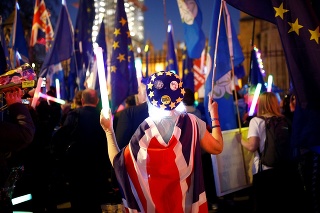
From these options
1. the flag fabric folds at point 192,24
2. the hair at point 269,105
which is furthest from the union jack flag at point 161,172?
the flag fabric folds at point 192,24

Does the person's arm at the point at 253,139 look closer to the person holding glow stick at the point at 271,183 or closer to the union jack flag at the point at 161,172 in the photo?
the person holding glow stick at the point at 271,183

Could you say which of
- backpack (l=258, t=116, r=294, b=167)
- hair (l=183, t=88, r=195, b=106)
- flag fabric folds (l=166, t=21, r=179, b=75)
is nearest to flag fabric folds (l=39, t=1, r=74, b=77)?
flag fabric folds (l=166, t=21, r=179, b=75)

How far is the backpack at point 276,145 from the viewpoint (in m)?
4.53

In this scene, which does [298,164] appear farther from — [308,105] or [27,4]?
[27,4]

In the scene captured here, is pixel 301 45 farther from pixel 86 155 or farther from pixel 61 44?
pixel 61 44

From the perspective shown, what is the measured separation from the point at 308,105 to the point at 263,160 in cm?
158

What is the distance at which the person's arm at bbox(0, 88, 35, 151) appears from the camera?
8.74 feet

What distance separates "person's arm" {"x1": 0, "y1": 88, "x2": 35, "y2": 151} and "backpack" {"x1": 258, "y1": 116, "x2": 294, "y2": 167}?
293 centimetres

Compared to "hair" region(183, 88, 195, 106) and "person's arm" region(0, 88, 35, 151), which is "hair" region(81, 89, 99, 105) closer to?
"hair" region(183, 88, 195, 106)

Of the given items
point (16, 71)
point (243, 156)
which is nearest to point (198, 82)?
point (243, 156)

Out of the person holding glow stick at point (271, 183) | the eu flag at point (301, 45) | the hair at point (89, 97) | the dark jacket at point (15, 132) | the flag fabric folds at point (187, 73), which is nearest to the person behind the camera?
the dark jacket at point (15, 132)

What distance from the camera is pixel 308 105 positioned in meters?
3.16

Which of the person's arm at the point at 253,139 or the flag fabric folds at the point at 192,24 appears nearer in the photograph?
the person's arm at the point at 253,139

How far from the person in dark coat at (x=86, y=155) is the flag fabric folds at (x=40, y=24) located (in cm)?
492
